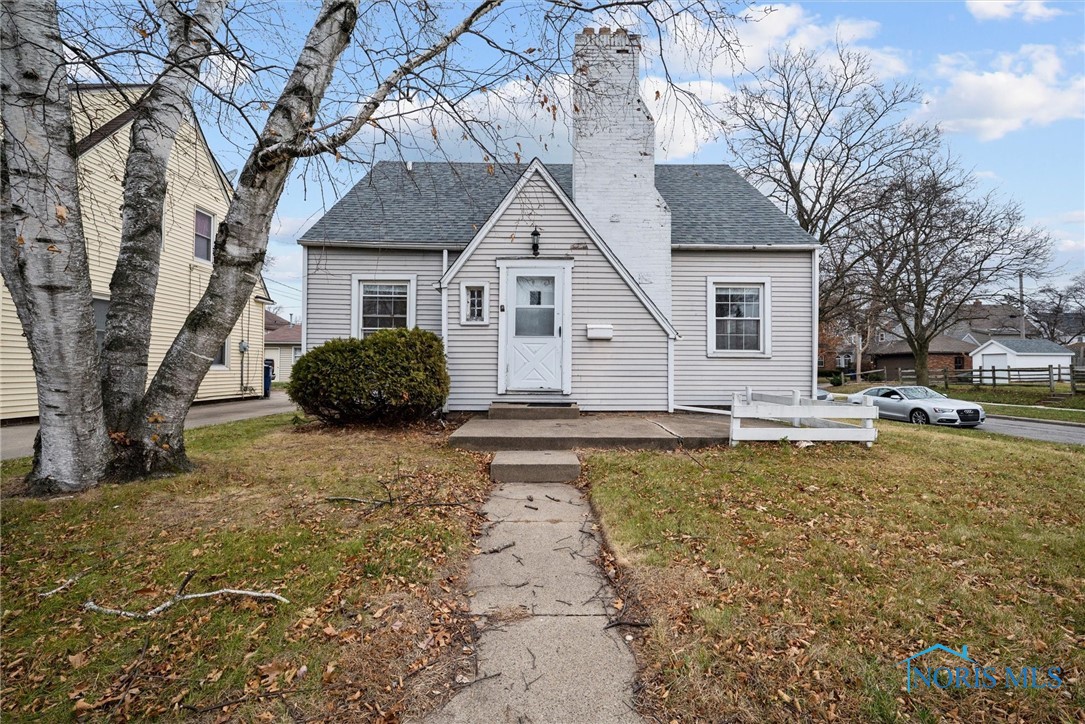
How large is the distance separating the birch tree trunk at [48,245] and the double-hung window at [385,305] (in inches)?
220

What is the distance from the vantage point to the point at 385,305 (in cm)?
988

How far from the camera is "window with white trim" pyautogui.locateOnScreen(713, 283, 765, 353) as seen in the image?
10.5 m

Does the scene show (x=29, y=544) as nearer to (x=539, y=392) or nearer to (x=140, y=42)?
(x=140, y=42)

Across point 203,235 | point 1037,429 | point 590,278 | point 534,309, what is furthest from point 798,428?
point 203,235

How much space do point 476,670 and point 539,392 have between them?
658 cm

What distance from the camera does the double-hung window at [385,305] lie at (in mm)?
9797

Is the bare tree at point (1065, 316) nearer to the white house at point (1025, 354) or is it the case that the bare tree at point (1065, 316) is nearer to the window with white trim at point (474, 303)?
the white house at point (1025, 354)

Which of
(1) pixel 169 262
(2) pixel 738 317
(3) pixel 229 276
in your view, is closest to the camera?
(3) pixel 229 276

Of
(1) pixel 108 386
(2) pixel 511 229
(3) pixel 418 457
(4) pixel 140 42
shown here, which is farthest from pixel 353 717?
(2) pixel 511 229

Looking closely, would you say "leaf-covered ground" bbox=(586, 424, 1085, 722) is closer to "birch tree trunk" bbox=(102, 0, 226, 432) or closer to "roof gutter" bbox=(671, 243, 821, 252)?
"birch tree trunk" bbox=(102, 0, 226, 432)

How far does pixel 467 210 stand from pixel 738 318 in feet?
20.6

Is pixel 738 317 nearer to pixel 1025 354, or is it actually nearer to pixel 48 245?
pixel 48 245

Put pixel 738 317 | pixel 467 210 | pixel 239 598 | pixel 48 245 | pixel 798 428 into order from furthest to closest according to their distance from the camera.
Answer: pixel 467 210
pixel 738 317
pixel 798 428
pixel 48 245
pixel 239 598

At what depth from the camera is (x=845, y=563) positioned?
3314 millimetres
